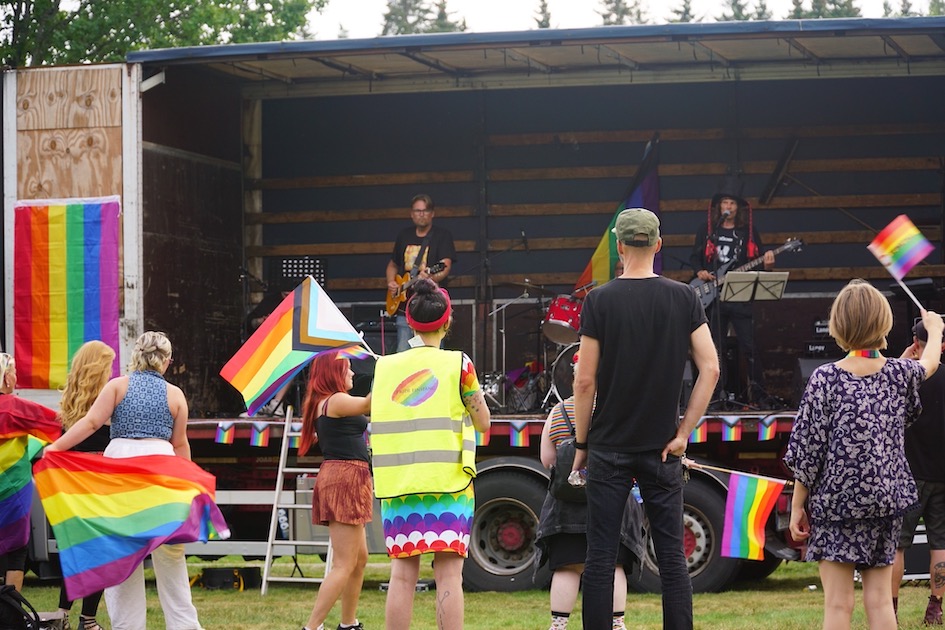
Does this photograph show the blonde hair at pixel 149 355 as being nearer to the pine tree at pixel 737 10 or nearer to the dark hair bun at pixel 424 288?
the dark hair bun at pixel 424 288

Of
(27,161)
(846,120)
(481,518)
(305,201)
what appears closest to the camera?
(481,518)

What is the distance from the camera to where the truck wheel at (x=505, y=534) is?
10.2 metres

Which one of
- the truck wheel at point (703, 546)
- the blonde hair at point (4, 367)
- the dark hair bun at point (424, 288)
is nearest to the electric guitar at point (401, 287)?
the truck wheel at point (703, 546)

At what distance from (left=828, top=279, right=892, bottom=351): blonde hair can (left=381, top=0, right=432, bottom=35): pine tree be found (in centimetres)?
6590

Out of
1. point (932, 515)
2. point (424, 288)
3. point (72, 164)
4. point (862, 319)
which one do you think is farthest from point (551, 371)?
point (862, 319)

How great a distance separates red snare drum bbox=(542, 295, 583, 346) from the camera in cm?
1232

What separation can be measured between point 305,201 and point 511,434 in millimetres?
4940

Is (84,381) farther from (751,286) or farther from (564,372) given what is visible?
(751,286)

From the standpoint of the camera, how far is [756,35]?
10.9 meters

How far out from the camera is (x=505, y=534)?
10.3 m

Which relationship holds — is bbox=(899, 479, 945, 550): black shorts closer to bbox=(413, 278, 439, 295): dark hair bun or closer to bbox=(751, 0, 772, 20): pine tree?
bbox=(413, 278, 439, 295): dark hair bun

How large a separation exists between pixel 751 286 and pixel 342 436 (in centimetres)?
494

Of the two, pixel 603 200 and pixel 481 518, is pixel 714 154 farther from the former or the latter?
pixel 481 518

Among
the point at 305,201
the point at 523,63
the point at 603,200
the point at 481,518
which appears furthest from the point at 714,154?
the point at 481,518
